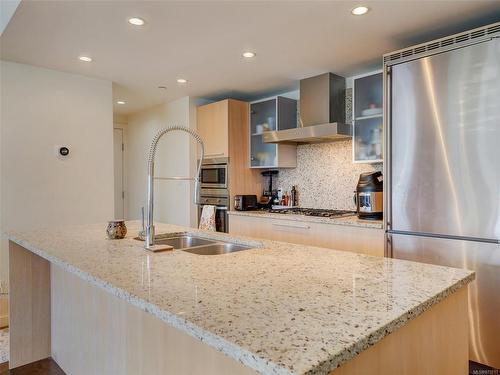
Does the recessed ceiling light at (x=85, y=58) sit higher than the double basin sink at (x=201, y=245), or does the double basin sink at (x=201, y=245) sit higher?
the recessed ceiling light at (x=85, y=58)

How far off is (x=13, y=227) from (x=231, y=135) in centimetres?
230

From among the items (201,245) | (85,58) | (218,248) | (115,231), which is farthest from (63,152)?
(218,248)

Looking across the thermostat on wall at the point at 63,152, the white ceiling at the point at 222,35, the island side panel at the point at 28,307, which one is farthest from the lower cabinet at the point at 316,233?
the island side panel at the point at 28,307

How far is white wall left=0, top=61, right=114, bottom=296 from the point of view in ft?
10.1

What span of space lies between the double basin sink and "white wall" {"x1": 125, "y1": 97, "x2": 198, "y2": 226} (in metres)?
2.17

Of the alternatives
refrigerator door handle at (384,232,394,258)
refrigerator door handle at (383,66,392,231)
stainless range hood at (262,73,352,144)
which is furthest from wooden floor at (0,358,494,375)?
stainless range hood at (262,73,352,144)

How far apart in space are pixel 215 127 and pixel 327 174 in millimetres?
1416

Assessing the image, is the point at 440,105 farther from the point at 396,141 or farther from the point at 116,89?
the point at 116,89

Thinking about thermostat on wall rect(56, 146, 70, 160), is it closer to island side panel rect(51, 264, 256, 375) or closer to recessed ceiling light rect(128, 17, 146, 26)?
island side panel rect(51, 264, 256, 375)

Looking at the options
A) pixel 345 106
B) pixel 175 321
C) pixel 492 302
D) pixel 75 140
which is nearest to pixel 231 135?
pixel 345 106

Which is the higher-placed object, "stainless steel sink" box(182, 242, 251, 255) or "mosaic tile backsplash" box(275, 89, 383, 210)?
"mosaic tile backsplash" box(275, 89, 383, 210)

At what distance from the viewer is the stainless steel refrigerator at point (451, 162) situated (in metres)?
2.11

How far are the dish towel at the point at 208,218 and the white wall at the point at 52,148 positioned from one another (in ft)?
3.47

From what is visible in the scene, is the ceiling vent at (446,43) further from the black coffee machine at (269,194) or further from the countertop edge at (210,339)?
the countertop edge at (210,339)
